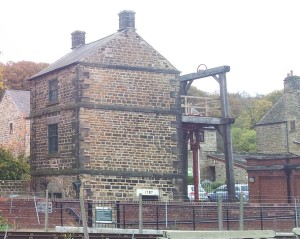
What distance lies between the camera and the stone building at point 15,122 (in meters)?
46.8

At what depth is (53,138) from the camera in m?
29.8

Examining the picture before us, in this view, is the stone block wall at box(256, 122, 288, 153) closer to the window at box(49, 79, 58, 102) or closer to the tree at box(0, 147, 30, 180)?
the tree at box(0, 147, 30, 180)

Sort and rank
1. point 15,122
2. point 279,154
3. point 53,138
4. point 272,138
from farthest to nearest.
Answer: point 272,138 < point 15,122 < point 279,154 < point 53,138

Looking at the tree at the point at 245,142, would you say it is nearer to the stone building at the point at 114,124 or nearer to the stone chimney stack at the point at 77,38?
the stone chimney stack at the point at 77,38

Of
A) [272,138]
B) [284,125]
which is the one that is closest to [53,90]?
[284,125]

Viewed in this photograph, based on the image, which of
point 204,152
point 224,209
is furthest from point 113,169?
point 204,152

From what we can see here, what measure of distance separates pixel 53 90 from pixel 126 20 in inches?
191

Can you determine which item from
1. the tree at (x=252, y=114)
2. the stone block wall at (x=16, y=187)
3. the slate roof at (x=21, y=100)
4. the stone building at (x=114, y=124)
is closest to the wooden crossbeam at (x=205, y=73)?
the stone building at (x=114, y=124)

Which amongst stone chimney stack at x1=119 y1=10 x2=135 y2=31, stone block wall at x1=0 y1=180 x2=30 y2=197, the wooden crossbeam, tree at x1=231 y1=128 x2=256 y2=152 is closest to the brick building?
the wooden crossbeam

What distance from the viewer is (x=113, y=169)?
1094 inches

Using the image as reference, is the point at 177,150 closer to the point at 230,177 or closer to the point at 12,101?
the point at 230,177

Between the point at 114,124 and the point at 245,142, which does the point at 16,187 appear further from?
the point at 245,142

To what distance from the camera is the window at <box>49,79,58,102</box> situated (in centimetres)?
2973

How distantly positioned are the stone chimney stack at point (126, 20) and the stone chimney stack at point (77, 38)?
479cm
